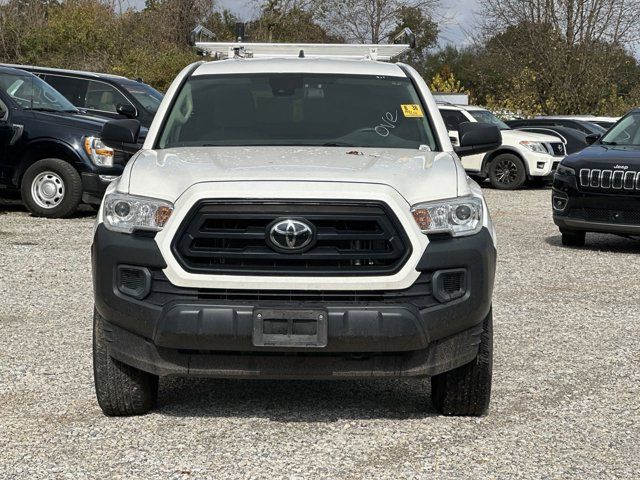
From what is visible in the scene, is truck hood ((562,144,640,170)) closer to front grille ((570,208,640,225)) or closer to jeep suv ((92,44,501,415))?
front grille ((570,208,640,225))

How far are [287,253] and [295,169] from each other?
463 mm

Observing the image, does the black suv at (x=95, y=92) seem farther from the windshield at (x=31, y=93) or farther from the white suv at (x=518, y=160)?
the white suv at (x=518, y=160)

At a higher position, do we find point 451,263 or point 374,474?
point 451,263

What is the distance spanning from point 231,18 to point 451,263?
46.6 metres

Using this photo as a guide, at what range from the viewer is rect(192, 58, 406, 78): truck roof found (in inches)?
277

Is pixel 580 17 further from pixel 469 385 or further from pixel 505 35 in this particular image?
pixel 469 385

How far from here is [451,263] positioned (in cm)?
525

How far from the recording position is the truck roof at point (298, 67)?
7.04 metres

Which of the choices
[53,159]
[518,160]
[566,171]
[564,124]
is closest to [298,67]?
[566,171]

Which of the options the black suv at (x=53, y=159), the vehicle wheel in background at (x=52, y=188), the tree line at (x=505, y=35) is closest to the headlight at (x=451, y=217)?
the black suv at (x=53, y=159)

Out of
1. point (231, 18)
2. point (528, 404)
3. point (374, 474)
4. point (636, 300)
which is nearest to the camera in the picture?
point (374, 474)

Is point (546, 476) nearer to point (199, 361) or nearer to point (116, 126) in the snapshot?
point (199, 361)

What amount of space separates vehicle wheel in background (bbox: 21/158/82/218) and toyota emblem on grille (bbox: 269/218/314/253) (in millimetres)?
9986

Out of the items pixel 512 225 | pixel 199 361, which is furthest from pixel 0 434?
pixel 512 225
